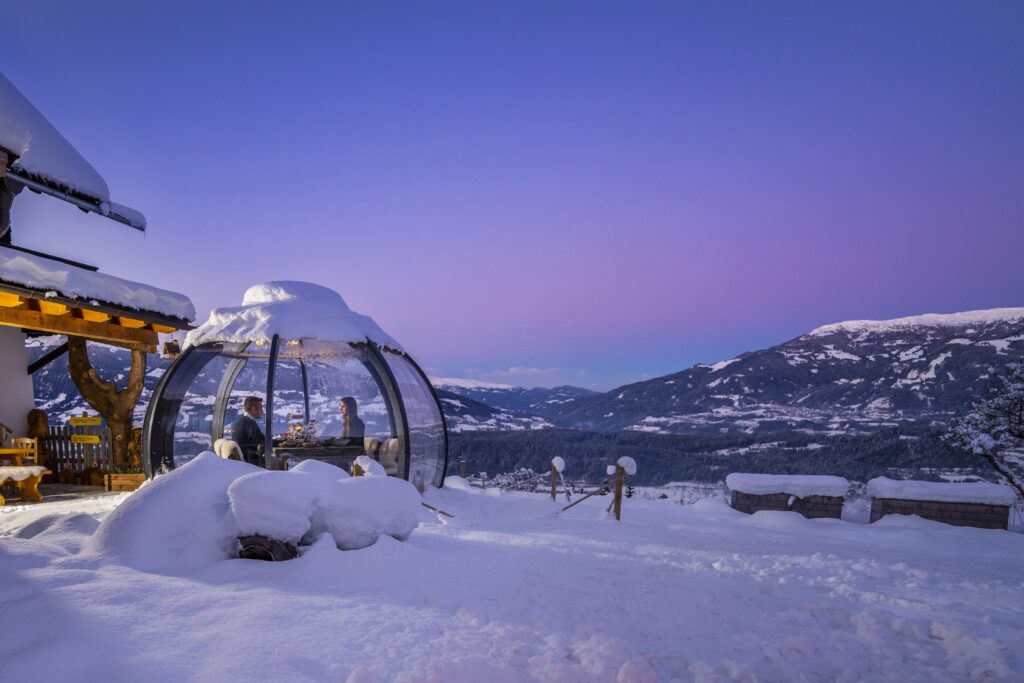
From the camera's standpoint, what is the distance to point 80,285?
8695mm

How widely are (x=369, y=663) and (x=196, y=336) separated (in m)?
7.43

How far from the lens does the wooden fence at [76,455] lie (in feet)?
34.8

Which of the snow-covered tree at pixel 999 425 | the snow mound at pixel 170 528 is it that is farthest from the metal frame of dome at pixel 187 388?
the snow-covered tree at pixel 999 425

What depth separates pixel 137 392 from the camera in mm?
10602

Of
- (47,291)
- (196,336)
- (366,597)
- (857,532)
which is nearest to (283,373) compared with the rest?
(196,336)

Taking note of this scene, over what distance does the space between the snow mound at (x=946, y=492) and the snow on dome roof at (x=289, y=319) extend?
29.7 feet

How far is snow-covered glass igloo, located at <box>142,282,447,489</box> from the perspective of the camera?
26.0ft

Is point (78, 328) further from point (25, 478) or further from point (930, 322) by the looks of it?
point (930, 322)

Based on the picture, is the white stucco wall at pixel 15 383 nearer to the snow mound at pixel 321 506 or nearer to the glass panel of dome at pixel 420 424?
the glass panel of dome at pixel 420 424

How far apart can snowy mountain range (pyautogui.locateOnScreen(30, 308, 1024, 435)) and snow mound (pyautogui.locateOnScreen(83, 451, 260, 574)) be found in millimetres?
30335

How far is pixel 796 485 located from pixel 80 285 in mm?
13214

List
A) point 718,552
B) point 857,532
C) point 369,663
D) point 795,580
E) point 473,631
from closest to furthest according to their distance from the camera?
point 369,663 < point 473,631 < point 795,580 < point 718,552 < point 857,532

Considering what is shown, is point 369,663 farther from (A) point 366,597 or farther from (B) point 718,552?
(B) point 718,552

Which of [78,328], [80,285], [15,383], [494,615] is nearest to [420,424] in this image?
[494,615]
